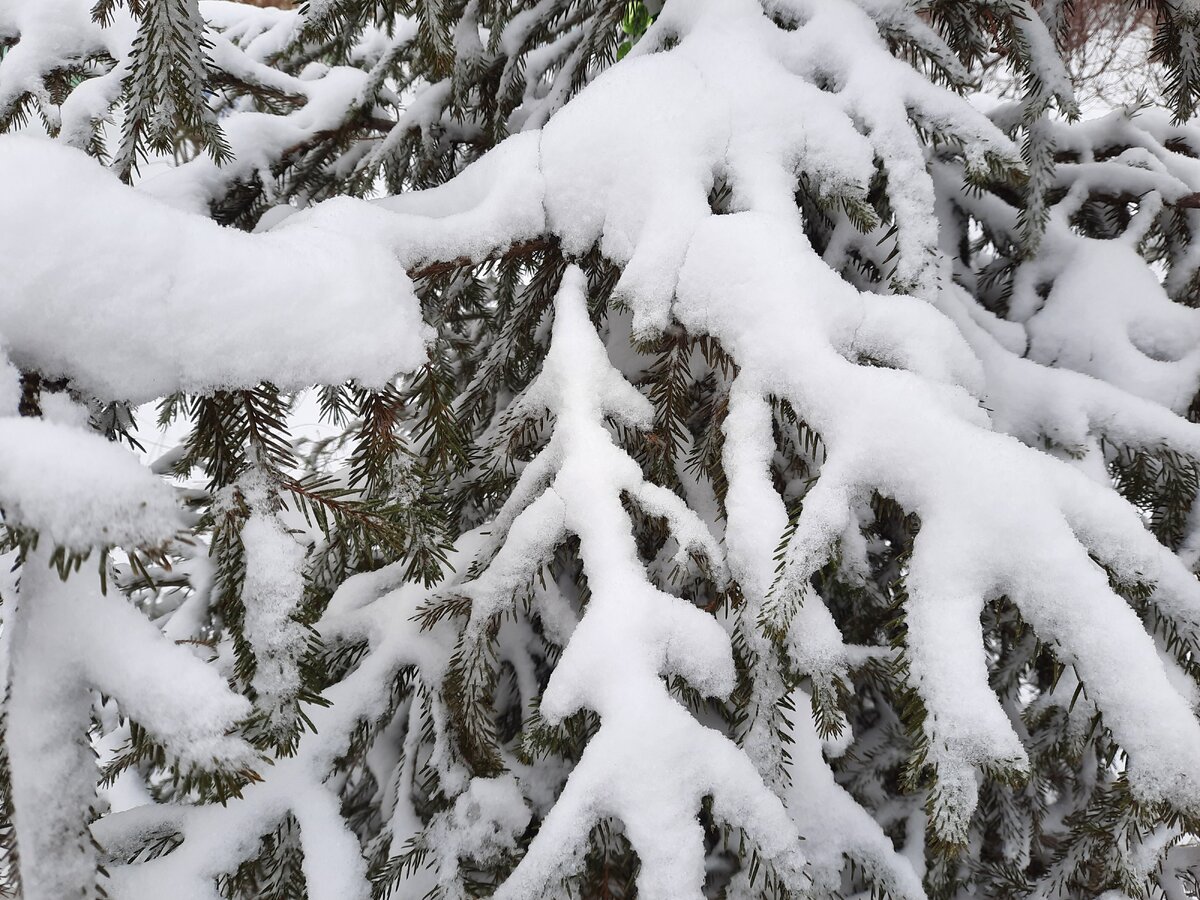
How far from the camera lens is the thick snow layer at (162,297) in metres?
0.70

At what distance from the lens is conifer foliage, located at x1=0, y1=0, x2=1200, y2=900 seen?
71cm

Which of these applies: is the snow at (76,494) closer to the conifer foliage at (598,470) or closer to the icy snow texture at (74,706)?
the conifer foliage at (598,470)

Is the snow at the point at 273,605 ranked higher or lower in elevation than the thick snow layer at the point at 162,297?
lower

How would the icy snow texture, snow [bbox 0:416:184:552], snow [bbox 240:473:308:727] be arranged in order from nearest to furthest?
snow [bbox 0:416:184:552], the icy snow texture, snow [bbox 240:473:308:727]

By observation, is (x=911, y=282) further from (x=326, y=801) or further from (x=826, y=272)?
(x=326, y=801)

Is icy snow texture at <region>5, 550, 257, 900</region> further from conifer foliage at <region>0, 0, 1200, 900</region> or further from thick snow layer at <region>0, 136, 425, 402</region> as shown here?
thick snow layer at <region>0, 136, 425, 402</region>

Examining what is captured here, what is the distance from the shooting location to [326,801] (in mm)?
1100

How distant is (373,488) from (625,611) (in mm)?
430

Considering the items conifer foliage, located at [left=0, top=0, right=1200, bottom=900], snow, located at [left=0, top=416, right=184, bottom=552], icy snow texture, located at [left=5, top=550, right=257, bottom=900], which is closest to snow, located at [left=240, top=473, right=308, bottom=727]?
conifer foliage, located at [left=0, top=0, right=1200, bottom=900]

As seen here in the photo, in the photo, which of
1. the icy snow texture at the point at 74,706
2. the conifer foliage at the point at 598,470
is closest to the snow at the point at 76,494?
the conifer foliage at the point at 598,470

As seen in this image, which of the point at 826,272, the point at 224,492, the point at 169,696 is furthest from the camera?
the point at 826,272

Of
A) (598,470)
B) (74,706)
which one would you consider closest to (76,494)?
(74,706)

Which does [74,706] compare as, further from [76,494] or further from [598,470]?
[598,470]

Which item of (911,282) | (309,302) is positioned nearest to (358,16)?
(309,302)
